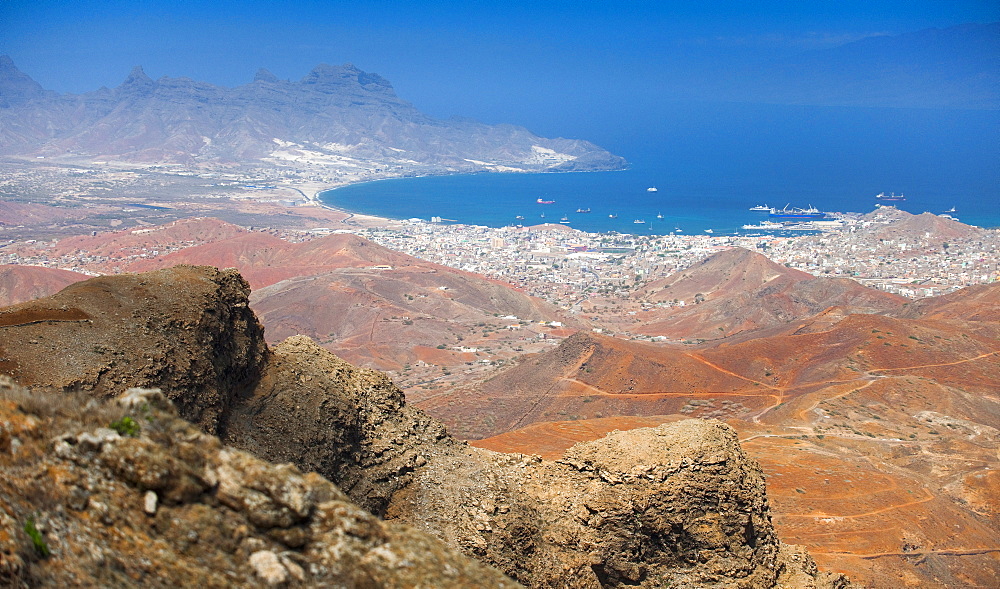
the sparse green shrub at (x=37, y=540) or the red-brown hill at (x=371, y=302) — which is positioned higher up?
the sparse green shrub at (x=37, y=540)

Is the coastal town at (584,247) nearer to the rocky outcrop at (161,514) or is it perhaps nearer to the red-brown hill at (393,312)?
the red-brown hill at (393,312)

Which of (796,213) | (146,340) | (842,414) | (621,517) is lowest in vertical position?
(842,414)

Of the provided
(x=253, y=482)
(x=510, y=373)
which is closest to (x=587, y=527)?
(x=253, y=482)

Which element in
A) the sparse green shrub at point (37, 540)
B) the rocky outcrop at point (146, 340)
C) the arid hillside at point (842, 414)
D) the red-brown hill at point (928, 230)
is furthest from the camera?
the red-brown hill at point (928, 230)

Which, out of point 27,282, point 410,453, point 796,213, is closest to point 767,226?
point 796,213

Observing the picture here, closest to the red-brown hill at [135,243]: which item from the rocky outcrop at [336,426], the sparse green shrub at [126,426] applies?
the rocky outcrop at [336,426]

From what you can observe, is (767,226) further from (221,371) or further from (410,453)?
(221,371)
